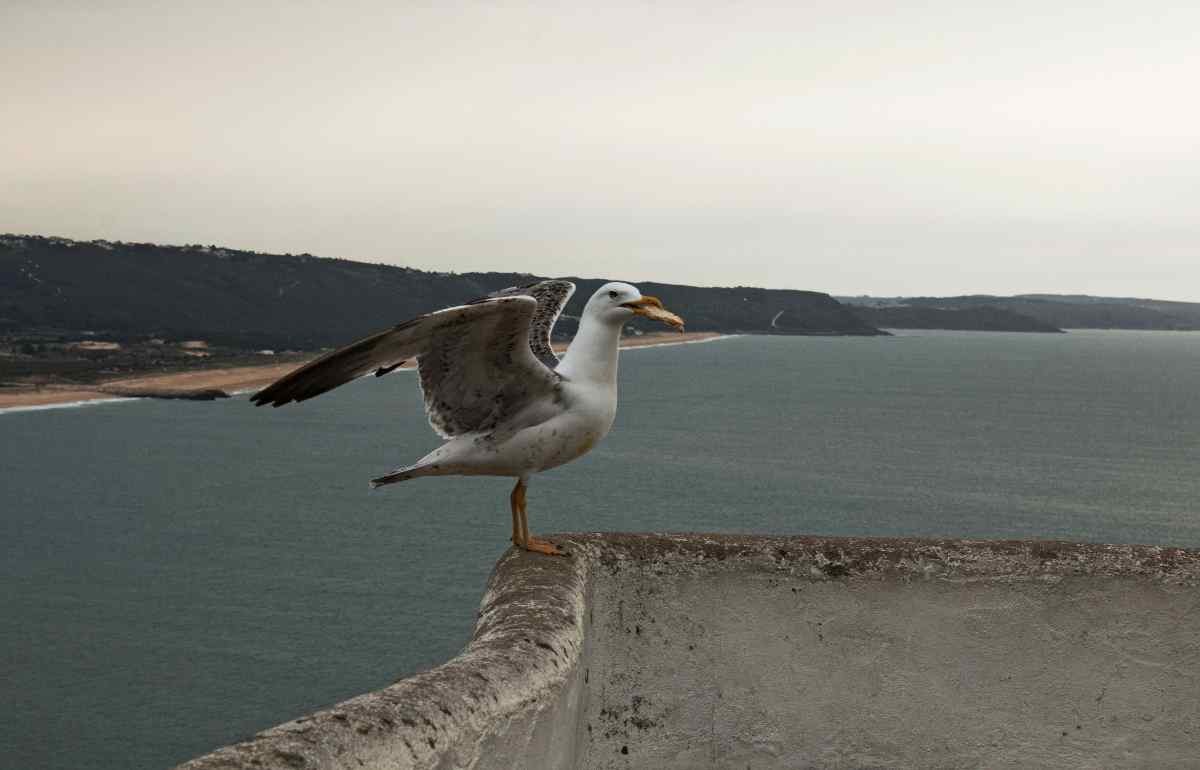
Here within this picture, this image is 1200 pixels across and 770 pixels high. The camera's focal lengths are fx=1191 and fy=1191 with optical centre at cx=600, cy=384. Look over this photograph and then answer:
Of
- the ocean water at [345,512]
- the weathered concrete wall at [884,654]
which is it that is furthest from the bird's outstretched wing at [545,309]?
the ocean water at [345,512]

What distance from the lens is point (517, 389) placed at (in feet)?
18.1

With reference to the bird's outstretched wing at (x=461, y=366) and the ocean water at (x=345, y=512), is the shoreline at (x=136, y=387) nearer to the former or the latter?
the ocean water at (x=345, y=512)

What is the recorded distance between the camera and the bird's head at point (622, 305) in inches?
212

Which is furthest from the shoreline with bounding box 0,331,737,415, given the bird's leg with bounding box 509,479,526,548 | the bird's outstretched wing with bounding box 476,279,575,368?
the bird's leg with bounding box 509,479,526,548

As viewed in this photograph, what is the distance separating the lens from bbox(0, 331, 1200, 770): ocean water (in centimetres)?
3656

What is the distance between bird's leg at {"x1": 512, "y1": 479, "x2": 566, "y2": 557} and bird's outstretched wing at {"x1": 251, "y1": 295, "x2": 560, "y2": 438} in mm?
346

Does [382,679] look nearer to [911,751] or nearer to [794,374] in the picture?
[911,751]

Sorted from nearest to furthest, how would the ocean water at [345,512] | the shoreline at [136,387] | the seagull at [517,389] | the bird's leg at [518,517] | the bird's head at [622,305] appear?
the seagull at [517,389] → the bird's head at [622,305] → the bird's leg at [518,517] → the ocean water at [345,512] → the shoreline at [136,387]

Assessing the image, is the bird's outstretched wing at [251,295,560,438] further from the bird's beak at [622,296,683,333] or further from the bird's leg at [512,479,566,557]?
the bird's beak at [622,296,683,333]

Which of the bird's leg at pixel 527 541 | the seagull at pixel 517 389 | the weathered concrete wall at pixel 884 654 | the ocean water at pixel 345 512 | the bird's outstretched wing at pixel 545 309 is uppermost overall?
the bird's outstretched wing at pixel 545 309

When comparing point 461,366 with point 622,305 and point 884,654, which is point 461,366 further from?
point 884,654

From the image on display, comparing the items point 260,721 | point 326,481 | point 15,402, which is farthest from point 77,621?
point 15,402

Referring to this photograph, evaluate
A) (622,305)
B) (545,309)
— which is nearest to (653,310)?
(622,305)

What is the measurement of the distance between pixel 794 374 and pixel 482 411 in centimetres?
13337
